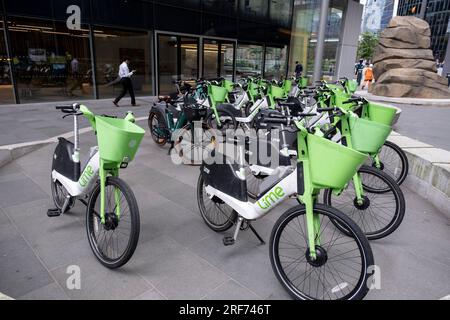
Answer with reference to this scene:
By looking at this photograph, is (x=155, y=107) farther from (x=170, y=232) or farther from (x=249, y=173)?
(x=170, y=232)

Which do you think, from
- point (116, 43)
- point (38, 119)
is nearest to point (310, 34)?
point (116, 43)

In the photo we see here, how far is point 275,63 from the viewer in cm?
1836

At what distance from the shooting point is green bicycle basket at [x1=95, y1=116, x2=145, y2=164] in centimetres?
224

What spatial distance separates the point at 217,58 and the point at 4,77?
8442 millimetres

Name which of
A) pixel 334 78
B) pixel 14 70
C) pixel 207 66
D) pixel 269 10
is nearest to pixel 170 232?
pixel 14 70

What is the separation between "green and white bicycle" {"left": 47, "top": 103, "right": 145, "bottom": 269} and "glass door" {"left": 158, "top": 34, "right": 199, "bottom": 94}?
9.91 meters

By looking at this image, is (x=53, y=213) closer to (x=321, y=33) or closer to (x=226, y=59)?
(x=226, y=59)

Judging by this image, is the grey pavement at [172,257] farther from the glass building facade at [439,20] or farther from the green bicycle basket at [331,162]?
the glass building facade at [439,20]

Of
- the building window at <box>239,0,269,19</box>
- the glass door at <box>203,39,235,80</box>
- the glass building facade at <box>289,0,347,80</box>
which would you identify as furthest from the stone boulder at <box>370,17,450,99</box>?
the glass door at <box>203,39,235,80</box>

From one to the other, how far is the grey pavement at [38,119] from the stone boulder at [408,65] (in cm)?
957

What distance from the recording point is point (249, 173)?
4430mm

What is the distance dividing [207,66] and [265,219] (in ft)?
39.8

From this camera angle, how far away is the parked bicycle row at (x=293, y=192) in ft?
6.98

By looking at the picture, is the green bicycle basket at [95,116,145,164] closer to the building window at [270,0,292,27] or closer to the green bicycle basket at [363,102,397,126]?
the green bicycle basket at [363,102,397,126]
